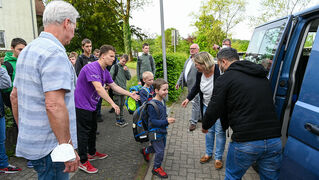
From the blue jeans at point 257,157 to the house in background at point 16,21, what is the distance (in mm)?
25020

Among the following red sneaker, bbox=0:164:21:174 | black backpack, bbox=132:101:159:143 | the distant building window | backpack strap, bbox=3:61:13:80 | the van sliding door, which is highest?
the distant building window

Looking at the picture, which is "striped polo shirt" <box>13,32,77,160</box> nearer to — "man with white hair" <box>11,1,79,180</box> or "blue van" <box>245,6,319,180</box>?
"man with white hair" <box>11,1,79,180</box>

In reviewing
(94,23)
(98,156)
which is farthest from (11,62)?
(94,23)

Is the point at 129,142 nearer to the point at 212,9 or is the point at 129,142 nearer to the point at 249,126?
the point at 249,126

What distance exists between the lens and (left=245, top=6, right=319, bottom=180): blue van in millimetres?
1728

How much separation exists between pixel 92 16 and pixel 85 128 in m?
26.3

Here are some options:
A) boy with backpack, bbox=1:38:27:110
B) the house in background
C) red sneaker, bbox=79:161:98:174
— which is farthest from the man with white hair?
the house in background

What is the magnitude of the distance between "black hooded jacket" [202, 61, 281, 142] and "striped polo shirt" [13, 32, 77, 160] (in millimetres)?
1490

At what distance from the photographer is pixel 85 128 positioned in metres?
3.36

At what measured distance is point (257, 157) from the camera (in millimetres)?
2014

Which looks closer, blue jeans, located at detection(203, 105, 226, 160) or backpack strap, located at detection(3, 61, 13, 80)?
blue jeans, located at detection(203, 105, 226, 160)

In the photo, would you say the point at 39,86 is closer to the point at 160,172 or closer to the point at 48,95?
the point at 48,95

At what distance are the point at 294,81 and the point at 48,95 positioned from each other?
101 inches

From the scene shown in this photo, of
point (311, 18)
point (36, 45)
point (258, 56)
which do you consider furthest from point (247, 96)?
point (36, 45)
